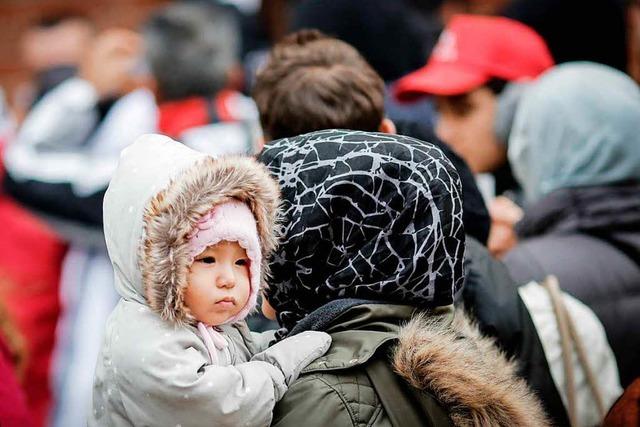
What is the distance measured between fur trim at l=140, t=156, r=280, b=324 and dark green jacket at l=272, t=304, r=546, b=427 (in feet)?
0.90

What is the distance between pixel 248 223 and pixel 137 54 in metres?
3.67

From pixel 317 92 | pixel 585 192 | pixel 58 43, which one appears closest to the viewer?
pixel 317 92

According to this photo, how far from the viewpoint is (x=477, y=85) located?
3.96 meters

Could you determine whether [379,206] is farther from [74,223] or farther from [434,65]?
[74,223]

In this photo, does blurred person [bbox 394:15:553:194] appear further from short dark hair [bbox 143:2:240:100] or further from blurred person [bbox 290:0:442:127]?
short dark hair [bbox 143:2:240:100]

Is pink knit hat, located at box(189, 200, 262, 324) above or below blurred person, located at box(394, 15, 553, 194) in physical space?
above

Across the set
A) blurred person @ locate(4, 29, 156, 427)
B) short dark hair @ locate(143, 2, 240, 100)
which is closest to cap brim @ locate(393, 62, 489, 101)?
short dark hair @ locate(143, 2, 240, 100)

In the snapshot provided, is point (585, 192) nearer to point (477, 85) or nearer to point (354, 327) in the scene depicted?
point (477, 85)

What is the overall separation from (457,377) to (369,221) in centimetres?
35

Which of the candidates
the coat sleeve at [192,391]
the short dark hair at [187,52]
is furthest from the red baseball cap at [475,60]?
the coat sleeve at [192,391]

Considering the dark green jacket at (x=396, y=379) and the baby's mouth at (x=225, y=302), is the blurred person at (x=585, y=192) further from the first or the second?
the baby's mouth at (x=225, y=302)

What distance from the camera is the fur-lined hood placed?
1.83 m

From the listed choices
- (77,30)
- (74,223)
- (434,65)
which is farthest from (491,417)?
(77,30)

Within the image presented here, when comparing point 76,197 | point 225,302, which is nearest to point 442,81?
point 76,197
